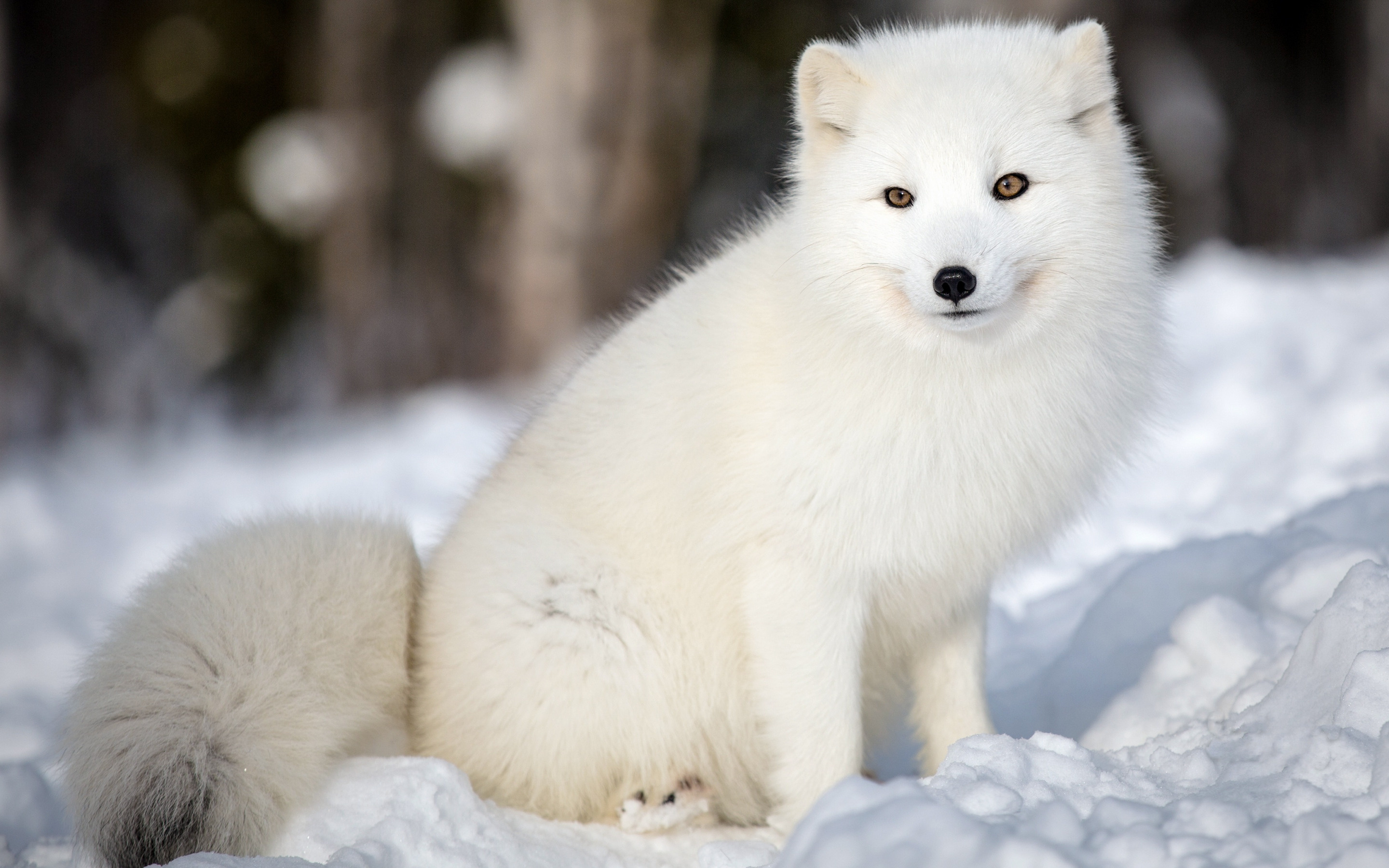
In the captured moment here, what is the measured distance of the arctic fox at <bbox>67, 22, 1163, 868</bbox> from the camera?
2.64m

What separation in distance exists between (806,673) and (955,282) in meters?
0.95

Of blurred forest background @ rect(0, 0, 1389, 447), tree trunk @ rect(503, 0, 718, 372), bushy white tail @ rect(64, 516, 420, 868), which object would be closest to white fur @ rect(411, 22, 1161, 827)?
bushy white tail @ rect(64, 516, 420, 868)

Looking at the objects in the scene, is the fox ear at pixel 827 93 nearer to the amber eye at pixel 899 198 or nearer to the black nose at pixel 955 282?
the amber eye at pixel 899 198

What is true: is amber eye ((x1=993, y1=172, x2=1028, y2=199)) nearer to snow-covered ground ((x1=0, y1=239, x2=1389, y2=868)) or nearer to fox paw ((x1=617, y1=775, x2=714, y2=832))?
snow-covered ground ((x1=0, y1=239, x2=1389, y2=868))

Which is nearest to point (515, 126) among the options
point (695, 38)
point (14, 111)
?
point (695, 38)

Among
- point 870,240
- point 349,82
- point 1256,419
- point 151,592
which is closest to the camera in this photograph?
point 870,240

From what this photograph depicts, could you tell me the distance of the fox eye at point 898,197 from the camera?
2.64m

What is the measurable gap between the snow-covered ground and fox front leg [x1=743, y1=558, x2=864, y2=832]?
232mm

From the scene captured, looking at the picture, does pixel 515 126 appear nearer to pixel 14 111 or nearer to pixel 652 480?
pixel 14 111

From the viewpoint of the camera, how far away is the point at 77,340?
530 inches

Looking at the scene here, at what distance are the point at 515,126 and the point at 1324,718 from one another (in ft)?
28.4

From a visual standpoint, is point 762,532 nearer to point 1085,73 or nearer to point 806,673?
point 806,673

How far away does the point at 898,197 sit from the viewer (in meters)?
2.66

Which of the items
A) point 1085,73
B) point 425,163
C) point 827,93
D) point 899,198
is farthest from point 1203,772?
point 425,163
